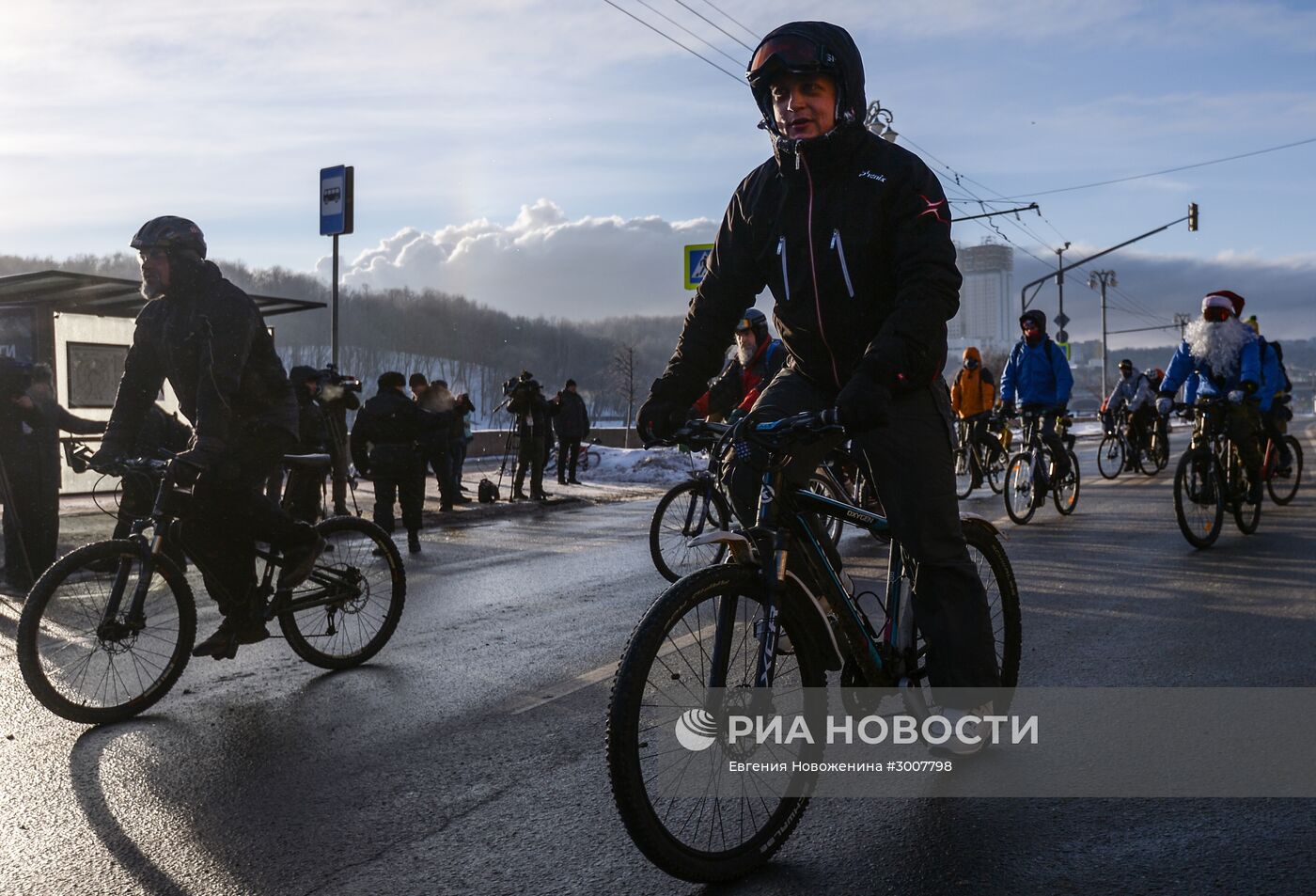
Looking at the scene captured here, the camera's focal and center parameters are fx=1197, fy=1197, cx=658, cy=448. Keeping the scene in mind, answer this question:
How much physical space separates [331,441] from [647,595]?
263 inches

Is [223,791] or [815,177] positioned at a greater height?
[815,177]

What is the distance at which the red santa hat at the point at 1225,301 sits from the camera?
9453 mm

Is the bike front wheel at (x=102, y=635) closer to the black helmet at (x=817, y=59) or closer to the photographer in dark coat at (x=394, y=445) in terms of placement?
the black helmet at (x=817, y=59)

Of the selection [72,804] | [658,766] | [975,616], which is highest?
[975,616]

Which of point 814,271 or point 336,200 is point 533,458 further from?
point 814,271

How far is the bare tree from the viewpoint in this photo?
59.6m

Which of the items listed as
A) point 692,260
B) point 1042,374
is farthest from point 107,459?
point 692,260

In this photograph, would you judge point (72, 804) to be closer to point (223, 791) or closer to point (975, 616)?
point (223, 791)

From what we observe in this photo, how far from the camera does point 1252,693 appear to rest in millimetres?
4508

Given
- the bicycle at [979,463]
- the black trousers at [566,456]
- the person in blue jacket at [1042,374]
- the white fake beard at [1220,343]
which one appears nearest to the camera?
the white fake beard at [1220,343]

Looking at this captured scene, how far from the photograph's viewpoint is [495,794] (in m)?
3.51

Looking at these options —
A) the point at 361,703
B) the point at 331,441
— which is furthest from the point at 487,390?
the point at 361,703

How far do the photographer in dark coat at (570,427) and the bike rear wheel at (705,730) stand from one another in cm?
1607

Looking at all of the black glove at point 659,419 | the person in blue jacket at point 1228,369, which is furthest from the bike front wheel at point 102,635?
the person in blue jacket at point 1228,369
